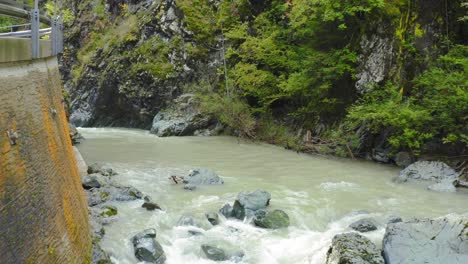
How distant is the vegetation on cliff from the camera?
13.8m

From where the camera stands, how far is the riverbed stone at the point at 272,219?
8.80 m

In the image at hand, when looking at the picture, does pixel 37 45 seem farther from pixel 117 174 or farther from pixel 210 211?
pixel 117 174

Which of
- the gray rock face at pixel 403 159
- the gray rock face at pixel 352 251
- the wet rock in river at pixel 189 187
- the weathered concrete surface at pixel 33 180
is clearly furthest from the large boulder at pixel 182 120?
the weathered concrete surface at pixel 33 180

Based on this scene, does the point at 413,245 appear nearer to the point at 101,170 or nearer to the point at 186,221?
the point at 186,221

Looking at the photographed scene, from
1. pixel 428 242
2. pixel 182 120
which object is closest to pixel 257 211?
pixel 428 242

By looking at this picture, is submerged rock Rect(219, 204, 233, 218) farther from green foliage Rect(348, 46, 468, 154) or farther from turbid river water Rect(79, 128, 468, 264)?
green foliage Rect(348, 46, 468, 154)

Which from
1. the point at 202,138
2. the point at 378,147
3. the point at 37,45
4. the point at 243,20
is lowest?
the point at 202,138

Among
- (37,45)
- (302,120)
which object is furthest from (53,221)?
(302,120)

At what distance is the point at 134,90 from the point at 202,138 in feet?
19.0

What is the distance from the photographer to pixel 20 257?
4.17m

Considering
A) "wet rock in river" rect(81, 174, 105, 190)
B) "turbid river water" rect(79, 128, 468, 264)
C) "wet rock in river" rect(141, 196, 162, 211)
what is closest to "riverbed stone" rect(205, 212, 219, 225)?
"turbid river water" rect(79, 128, 468, 264)

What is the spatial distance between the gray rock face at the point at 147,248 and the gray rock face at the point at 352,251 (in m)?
2.72

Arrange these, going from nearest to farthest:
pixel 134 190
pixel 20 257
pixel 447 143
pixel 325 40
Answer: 1. pixel 20 257
2. pixel 134 190
3. pixel 447 143
4. pixel 325 40

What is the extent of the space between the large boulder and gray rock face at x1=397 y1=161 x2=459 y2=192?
10402 mm
